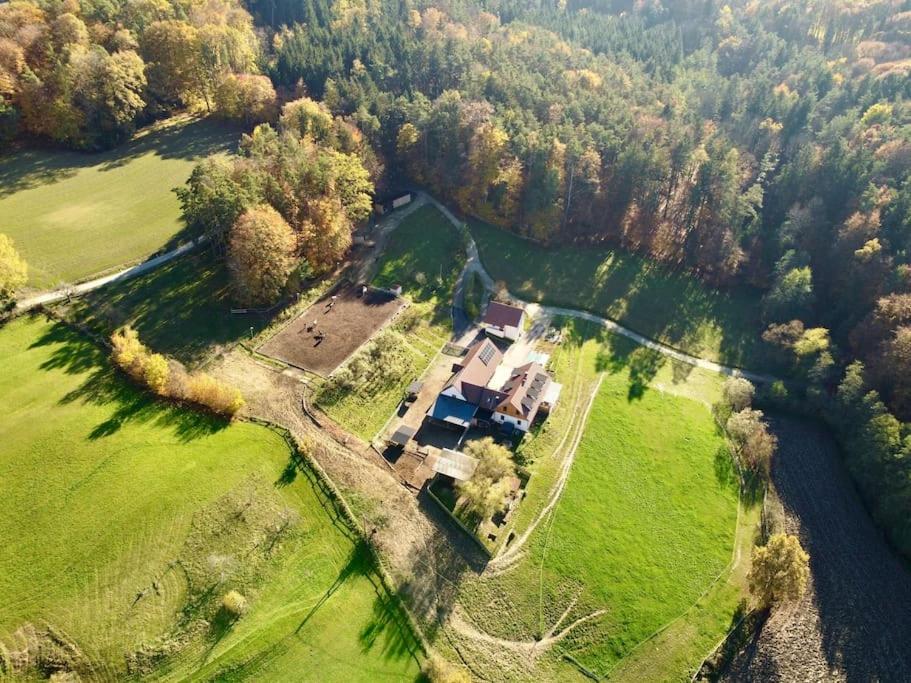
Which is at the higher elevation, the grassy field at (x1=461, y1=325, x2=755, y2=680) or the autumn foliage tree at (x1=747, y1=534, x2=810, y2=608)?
the autumn foliage tree at (x1=747, y1=534, x2=810, y2=608)

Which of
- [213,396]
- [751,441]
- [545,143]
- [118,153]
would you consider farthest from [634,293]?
[118,153]

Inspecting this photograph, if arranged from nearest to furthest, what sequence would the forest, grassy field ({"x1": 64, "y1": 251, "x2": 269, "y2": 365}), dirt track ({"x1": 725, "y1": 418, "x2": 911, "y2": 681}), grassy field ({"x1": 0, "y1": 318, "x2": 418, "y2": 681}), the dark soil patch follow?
1. grassy field ({"x1": 0, "y1": 318, "x2": 418, "y2": 681})
2. dirt track ({"x1": 725, "y1": 418, "x2": 911, "y2": 681})
3. grassy field ({"x1": 64, "y1": 251, "x2": 269, "y2": 365})
4. the dark soil patch
5. the forest

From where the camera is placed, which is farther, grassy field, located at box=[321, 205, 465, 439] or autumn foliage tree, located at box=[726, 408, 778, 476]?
autumn foliage tree, located at box=[726, 408, 778, 476]

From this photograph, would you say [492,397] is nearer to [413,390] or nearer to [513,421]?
[513,421]

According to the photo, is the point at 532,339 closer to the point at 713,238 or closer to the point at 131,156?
the point at 713,238

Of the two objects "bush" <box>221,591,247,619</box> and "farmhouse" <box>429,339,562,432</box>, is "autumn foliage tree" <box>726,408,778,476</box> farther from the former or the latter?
"bush" <box>221,591,247,619</box>

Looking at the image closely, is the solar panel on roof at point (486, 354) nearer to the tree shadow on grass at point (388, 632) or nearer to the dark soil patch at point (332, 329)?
the dark soil patch at point (332, 329)

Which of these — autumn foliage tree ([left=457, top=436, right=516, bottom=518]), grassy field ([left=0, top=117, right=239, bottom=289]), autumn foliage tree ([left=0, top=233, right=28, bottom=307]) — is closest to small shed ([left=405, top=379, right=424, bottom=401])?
autumn foliage tree ([left=457, top=436, right=516, bottom=518])

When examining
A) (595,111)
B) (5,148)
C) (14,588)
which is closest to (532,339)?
(595,111)
